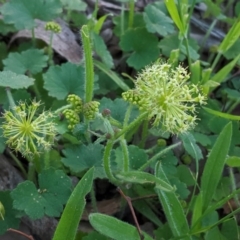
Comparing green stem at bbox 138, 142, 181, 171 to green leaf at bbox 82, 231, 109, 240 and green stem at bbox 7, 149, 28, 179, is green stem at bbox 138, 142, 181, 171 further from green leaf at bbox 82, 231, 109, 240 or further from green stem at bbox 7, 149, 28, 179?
green stem at bbox 7, 149, 28, 179

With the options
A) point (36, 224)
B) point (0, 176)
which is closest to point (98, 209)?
point (36, 224)

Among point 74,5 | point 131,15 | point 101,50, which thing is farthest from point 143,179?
point 74,5

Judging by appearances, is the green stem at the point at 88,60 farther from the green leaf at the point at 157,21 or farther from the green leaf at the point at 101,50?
the green leaf at the point at 157,21

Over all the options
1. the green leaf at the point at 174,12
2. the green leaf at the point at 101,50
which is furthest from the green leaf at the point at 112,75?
the green leaf at the point at 174,12

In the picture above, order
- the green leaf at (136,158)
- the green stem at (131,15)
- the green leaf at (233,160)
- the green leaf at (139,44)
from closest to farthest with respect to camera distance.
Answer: the green leaf at (233,160) < the green leaf at (136,158) < the green leaf at (139,44) < the green stem at (131,15)

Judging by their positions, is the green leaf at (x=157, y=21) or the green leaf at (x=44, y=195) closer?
the green leaf at (x=44, y=195)

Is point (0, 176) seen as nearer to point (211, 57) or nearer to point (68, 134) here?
point (68, 134)
